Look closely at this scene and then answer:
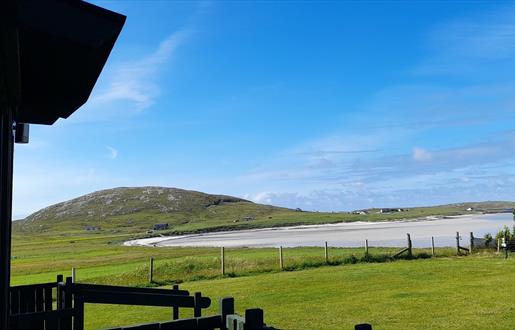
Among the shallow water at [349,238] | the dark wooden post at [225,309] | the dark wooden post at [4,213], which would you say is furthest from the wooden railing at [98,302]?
the shallow water at [349,238]

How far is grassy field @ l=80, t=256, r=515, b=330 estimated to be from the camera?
42.5 feet

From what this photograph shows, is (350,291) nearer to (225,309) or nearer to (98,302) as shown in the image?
(98,302)

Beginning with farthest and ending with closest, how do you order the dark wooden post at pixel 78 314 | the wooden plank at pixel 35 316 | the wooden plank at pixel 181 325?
the dark wooden post at pixel 78 314
the wooden plank at pixel 35 316
the wooden plank at pixel 181 325

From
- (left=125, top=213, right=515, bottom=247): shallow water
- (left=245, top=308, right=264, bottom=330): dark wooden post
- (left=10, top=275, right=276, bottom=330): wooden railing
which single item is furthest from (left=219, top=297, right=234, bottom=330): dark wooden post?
(left=125, top=213, right=515, bottom=247): shallow water

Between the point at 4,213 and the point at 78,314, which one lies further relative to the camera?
the point at 78,314

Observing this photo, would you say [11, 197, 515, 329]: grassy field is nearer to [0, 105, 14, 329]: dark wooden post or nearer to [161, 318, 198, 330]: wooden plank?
[161, 318, 198, 330]: wooden plank

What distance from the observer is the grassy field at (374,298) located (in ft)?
42.5

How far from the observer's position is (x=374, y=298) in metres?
16.5

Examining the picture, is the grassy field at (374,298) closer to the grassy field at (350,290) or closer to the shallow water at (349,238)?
the grassy field at (350,290)

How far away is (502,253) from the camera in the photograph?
106ft

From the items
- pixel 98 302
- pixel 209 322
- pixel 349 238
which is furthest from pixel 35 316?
pixel 349 238

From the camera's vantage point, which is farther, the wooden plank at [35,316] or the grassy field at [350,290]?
the grassy field at [350,290]

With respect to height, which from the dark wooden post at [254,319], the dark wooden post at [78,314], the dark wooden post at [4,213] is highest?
the dark wooden post at [4,213]

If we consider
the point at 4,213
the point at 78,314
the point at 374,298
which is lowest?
the point at 374,298
